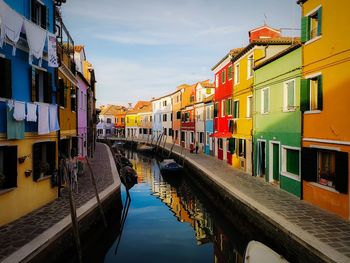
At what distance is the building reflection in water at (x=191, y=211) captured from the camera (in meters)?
11.5

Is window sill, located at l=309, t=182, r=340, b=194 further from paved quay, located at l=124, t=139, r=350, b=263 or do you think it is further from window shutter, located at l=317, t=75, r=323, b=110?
window shutter, located at l=317, t=75, r=323, b=110

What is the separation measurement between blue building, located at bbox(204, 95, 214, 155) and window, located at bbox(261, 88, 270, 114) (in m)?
13.6

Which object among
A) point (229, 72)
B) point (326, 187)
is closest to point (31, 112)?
point (326, 187)

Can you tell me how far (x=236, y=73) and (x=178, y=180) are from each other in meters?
10.4

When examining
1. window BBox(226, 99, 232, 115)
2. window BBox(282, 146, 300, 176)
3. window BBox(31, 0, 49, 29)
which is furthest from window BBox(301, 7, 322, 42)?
window BBox(226, 99, 232, 115)

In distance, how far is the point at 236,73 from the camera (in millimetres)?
24047

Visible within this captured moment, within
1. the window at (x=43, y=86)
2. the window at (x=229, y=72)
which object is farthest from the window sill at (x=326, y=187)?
the window at (x=229, y=72)

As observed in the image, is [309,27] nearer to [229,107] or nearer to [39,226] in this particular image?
[39,226]

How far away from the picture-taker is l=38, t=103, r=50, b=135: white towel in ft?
37.2

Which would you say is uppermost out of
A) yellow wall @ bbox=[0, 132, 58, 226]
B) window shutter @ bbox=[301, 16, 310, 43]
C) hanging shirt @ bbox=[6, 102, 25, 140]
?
window shutter @ bbox=[301, 16, 310, 43]

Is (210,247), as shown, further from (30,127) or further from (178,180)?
(178,180)

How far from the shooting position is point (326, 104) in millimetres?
11648

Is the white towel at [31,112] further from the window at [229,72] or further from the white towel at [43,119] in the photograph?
the window at [229,72]

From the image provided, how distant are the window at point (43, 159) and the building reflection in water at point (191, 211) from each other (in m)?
6.90
